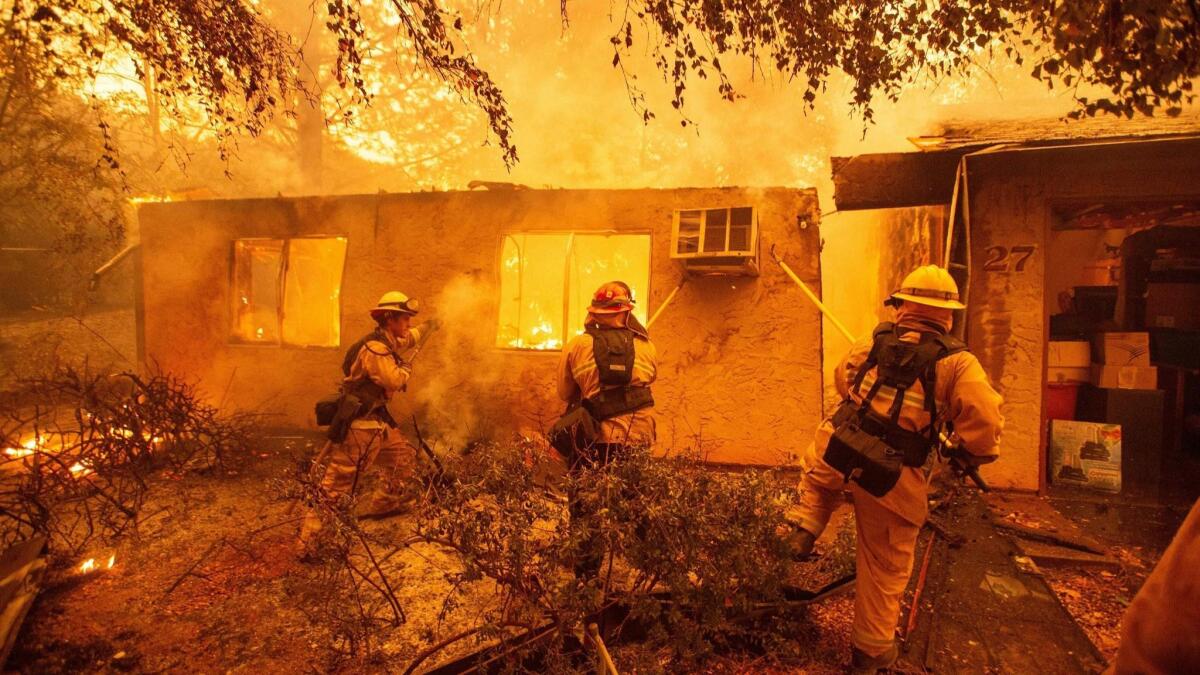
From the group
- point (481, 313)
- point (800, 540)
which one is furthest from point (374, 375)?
point (800, 540)

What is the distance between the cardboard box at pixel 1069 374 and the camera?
247 inches

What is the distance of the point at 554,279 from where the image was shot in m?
7.23

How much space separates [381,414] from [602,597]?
3.32m

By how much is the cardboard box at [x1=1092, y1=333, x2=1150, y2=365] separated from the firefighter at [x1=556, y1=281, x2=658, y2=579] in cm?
562

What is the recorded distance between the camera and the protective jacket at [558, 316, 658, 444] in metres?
3.69

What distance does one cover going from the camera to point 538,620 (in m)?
2.62

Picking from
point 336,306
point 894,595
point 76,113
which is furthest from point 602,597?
point 76,113

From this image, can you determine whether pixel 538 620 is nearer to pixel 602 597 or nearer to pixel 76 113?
pixel 602 597

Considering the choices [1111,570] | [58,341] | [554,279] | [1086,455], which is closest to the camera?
[1111,570]

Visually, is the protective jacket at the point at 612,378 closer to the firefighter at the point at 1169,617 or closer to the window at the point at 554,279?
the firefighter at the point at 1169,617

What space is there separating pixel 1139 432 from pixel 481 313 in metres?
7.56

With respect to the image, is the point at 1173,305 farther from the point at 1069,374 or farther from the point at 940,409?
the point at 940,409

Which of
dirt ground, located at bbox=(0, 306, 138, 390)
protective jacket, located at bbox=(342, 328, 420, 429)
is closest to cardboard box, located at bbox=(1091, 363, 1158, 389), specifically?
protective jacket, located at bbox=(342, 328, 420, 429)

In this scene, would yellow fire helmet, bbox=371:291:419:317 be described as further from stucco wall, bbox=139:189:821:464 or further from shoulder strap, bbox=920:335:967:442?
shoulder strap, bbox=920:335:967:442
